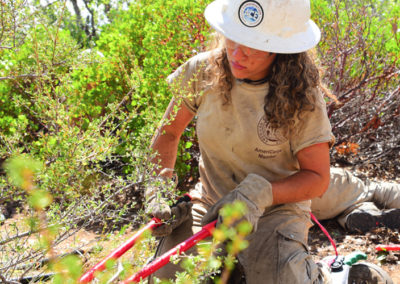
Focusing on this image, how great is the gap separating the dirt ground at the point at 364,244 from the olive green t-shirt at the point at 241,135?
1.06 metres

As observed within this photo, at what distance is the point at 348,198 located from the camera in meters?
3.71

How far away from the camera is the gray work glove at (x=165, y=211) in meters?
2.06

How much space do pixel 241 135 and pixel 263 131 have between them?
0.12 m

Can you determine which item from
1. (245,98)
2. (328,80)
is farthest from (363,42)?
(245,98)

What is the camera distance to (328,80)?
171 inches

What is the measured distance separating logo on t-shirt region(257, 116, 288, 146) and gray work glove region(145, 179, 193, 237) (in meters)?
0.57

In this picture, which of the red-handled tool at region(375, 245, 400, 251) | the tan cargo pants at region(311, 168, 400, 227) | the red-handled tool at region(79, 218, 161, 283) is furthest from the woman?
the tan cargo pants at region(311, 168, 400, 227)

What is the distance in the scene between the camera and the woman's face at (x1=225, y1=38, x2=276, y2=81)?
7.14ft

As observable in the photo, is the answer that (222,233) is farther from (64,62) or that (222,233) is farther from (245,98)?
(64,62)

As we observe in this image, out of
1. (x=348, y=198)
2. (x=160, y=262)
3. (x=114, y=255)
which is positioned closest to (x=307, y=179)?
(x=160, y=262)

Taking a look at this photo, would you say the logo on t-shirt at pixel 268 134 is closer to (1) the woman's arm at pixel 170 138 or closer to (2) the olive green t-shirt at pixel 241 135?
(2) the olive green t-shirt at pixel 241 135

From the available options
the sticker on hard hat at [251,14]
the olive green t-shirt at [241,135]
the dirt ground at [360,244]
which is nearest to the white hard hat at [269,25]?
the sticker on hard hat at [251,14]

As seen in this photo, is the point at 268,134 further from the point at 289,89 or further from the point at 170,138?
the point at 170,138

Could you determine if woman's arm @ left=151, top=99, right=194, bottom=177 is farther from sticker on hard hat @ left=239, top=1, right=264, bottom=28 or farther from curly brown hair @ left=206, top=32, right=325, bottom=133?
sticker on hard hat @ left=239, top=1, right=264, bottom=28
